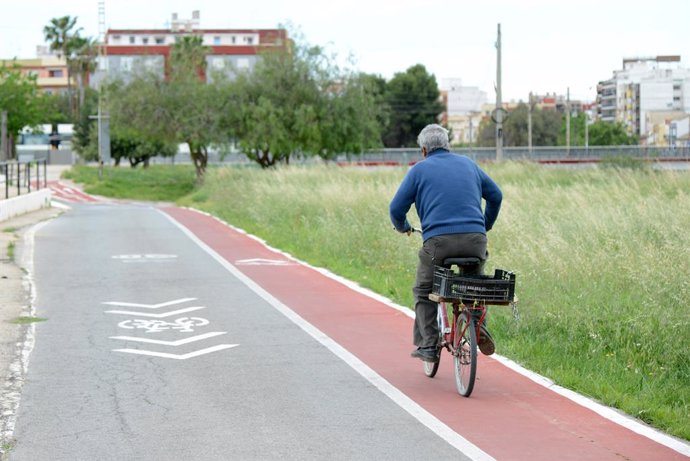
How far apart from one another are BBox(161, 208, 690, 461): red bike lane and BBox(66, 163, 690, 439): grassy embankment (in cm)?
41

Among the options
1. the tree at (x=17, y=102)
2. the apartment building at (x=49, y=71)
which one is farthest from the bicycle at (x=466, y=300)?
the apartment building at (x=49, y=71)

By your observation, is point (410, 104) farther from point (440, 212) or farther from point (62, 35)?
point (440, 212)

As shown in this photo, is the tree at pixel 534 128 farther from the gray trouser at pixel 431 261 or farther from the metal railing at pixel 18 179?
the gray trouser at pixel 431 261

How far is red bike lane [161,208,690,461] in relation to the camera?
680 cm

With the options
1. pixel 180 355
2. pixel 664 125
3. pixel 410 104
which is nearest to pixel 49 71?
pixel 410 104

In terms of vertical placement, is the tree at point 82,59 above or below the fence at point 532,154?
above

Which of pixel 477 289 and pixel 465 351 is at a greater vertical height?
pixel 477 289

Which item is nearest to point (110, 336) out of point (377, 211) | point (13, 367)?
point (13, 367)

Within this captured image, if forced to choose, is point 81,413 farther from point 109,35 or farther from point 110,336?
point 109,35

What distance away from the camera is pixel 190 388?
8.70 m

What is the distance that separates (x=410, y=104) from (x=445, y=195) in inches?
4081

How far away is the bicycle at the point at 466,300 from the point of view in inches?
320

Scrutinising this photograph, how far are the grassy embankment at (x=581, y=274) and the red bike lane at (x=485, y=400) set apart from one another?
0.41 metres

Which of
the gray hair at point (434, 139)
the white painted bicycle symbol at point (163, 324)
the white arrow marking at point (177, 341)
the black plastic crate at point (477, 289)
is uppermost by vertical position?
the gray hair at point (434, 139)
